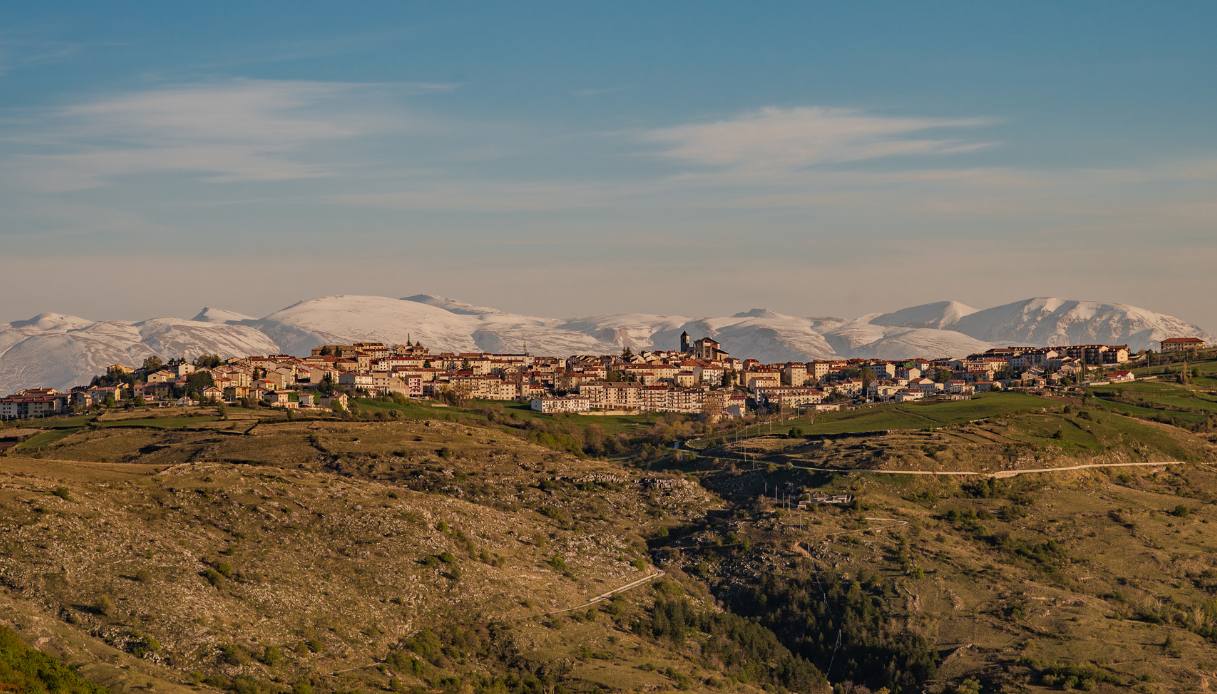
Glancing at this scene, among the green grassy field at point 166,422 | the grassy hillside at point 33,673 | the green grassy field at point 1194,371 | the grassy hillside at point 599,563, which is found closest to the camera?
the grassy hillside at point 33,673

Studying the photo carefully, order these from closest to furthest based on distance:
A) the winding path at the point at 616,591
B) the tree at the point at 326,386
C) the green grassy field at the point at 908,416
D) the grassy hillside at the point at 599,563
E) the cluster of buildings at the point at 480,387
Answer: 1. the grassy hillside at the point at 599,563
2. the winding path at the point at 616,591
3. the green grassy field at the point at 908,416
4. the cluster of buildings at the point at 480,387
5. the tree at the point at 326,386

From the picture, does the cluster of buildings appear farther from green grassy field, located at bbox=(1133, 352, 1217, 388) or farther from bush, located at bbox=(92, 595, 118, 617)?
bush, located at bbox=(92, 595, 118, 617)

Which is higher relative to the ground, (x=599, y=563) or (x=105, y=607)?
(x=105, y=607)

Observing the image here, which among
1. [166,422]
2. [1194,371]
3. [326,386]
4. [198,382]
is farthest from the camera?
[1194,371]

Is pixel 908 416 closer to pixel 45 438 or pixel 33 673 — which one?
pixel 45 438

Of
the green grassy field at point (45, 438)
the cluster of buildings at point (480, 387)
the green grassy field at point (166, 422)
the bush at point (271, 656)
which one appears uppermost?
the cluster of buildings at point (480, 387)

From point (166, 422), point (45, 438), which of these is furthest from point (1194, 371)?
point (45, 438)

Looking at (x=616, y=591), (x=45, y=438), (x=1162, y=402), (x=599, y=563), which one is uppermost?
(x=1162, y=402)

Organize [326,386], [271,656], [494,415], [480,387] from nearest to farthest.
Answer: [271,656]
[494,415]
[326,386]
[480,387]

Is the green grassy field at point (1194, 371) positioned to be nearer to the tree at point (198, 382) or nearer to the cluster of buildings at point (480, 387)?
the cluster of buildings at point (480, 387)

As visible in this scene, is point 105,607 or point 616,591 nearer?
point 105,607

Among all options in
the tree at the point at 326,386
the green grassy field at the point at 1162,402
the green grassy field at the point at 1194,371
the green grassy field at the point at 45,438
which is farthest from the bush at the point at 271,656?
the green grassy field at the point at 1194,371

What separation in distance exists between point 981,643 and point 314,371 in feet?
383

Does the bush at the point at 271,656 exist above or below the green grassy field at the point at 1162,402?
below
